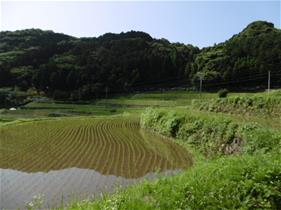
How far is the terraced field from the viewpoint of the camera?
1475 centimetres

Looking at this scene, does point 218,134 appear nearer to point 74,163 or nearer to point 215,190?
point 74,163

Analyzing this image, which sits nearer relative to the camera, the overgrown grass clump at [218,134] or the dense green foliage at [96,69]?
the overgrown grass clump at [218,134]

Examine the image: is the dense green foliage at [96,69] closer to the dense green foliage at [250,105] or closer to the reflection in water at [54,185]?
the dense green foliage at [250,105]

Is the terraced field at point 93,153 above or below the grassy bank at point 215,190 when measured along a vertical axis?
below

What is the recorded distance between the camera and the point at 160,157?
16.7 metres

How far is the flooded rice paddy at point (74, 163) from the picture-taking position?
1106 cm

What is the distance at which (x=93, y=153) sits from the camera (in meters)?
17.9

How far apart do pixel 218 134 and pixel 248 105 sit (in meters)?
7.41

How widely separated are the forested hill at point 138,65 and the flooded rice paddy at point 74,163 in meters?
Answer: 42.1

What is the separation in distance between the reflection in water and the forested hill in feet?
163

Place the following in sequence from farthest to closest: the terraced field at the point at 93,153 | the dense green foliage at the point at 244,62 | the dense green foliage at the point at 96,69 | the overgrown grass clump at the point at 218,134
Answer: the dense green foliage at the point at 96,69, the dense green foliage at the point at 244,62, the terraced field at the point at 93,153, the overgrown grass clump at the point at 218,134

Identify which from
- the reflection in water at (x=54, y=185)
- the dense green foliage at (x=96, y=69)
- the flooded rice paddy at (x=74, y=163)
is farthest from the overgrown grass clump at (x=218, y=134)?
the dense green foliage at (x=96, y=69)

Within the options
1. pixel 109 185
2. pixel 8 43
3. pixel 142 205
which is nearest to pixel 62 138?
pixel 109 185

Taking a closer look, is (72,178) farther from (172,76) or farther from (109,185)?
(172,76)
